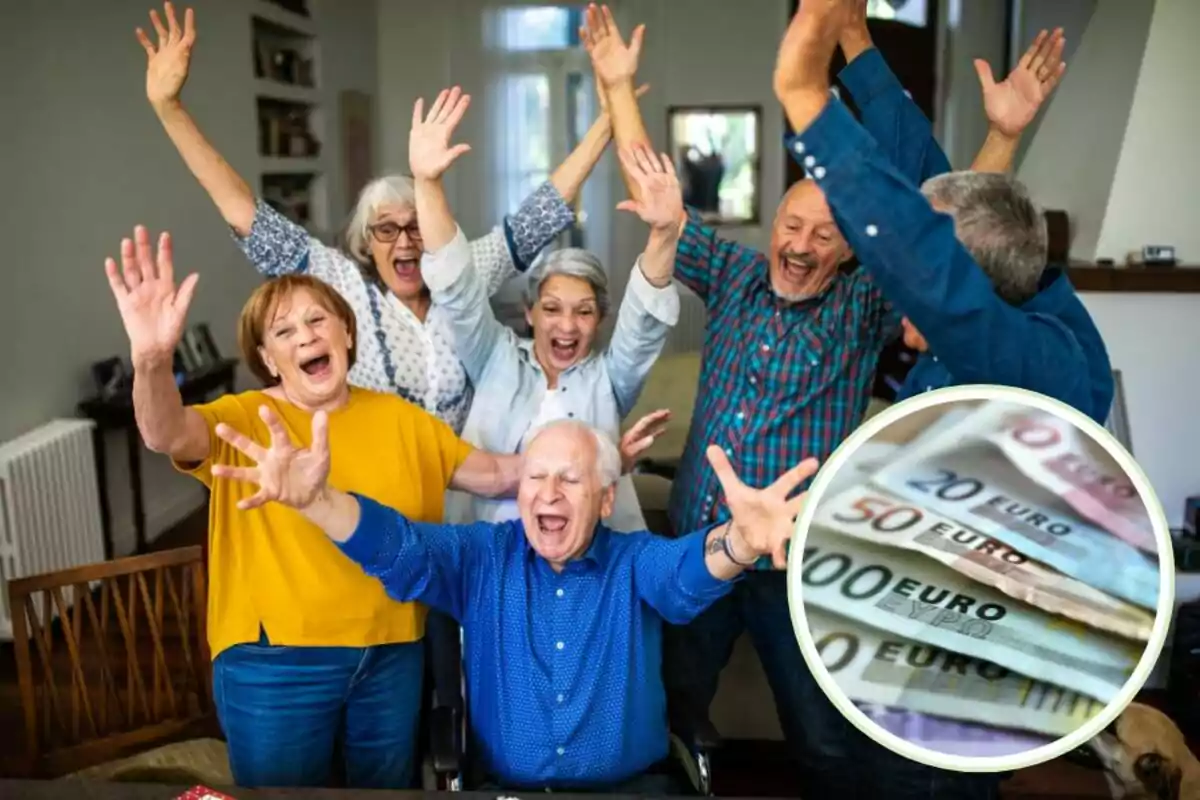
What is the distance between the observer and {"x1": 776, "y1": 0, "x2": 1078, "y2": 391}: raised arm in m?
1.12

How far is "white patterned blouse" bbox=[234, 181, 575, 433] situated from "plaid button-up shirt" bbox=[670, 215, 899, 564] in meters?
0.48

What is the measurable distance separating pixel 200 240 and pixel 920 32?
180 inches

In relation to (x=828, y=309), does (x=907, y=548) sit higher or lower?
lower

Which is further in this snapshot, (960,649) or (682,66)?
(682,66)

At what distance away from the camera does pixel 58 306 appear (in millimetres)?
3723

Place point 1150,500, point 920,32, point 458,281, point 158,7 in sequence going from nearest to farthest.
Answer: point 1150,500
point 458,281
point 158,7
point 920,32

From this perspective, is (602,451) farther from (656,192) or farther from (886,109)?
(886,109)

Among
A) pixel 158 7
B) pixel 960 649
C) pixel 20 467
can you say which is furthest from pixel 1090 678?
pixel 158 7

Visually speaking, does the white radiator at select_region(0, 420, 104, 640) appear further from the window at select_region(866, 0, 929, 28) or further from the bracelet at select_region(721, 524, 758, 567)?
the window at select_region(866, 0, 929, 28)

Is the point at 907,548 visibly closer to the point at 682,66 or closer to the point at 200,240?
the point at 200,240

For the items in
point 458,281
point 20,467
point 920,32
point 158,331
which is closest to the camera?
point 158,331

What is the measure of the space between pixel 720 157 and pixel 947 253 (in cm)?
589

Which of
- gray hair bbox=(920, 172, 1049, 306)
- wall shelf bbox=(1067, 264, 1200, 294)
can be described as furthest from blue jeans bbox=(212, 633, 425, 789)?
wall shelf bbox=(1067, 264, 1200, 294)

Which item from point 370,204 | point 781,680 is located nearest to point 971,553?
point 781,680
